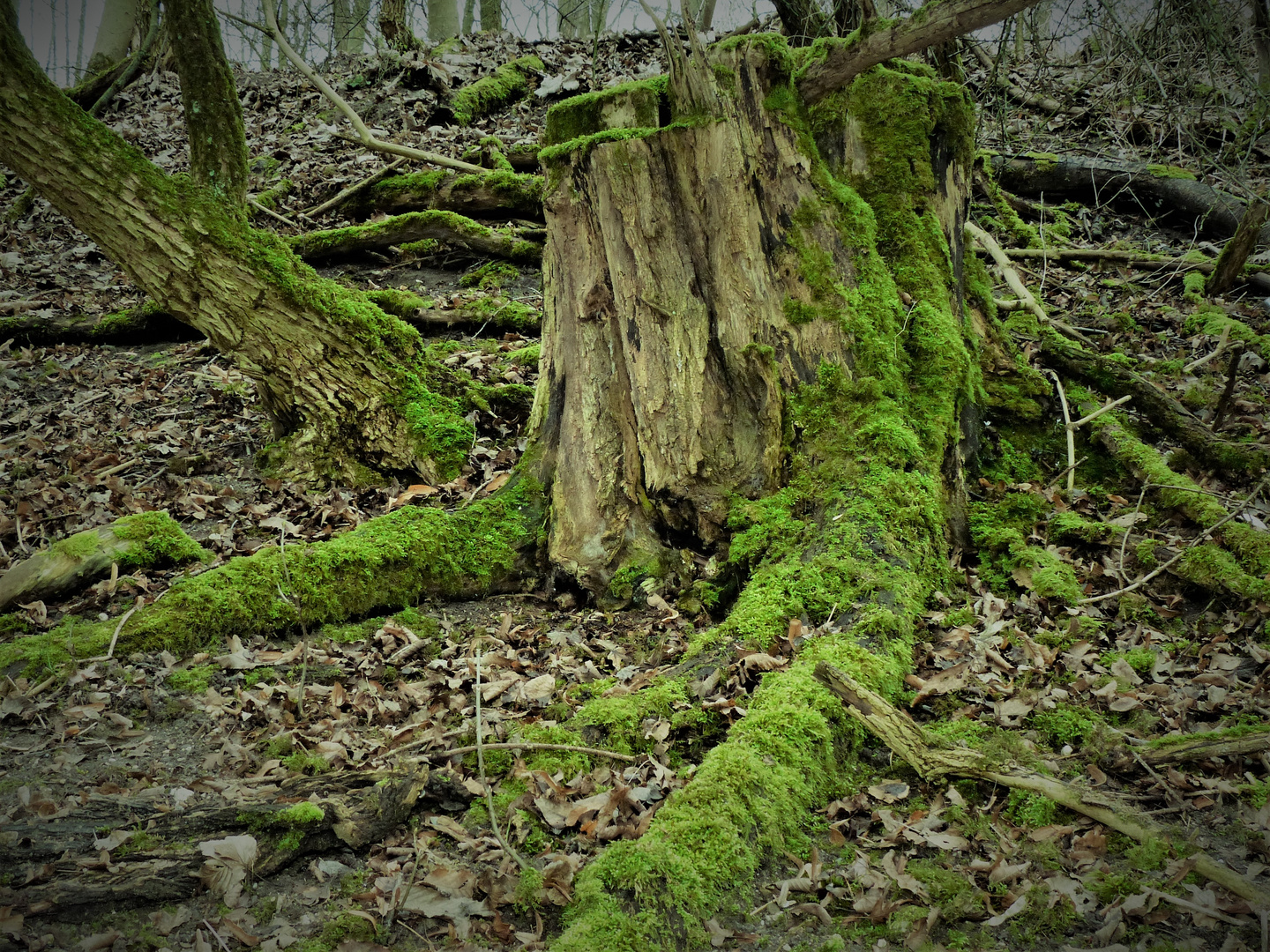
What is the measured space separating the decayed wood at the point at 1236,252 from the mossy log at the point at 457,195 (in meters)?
7.26

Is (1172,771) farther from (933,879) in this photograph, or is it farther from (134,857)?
(134,857)

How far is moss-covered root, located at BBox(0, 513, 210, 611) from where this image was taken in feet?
13.9

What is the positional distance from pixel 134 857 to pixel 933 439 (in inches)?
170

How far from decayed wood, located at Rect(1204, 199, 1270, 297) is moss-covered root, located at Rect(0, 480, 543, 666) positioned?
697 cm

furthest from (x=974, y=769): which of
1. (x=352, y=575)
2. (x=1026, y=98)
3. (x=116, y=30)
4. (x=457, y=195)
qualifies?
(x=116, y=30)

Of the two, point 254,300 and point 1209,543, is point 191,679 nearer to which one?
point 254,300

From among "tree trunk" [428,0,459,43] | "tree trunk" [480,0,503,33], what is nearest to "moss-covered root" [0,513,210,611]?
"tree trunk" [480,0,503,33]

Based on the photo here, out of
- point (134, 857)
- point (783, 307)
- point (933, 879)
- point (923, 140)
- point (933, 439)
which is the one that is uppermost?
point (923, 140)

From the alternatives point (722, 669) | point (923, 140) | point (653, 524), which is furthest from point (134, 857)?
point (923, 140)

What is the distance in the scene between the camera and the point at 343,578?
14.6ft

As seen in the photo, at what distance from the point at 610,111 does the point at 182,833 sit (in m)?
4.52

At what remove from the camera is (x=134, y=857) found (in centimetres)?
256

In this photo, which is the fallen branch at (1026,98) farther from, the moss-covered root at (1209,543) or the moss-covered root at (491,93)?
the moss-covered root at (1209,543)

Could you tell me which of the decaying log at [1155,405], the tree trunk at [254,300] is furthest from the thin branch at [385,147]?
the decaying log at [1155,405]
